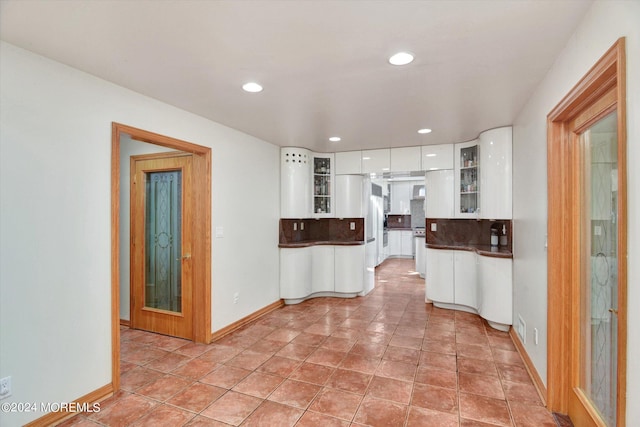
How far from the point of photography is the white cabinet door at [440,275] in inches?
183

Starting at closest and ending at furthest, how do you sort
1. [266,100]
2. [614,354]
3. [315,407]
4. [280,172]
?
[614,354], [315,407], [266,100], [280,172]

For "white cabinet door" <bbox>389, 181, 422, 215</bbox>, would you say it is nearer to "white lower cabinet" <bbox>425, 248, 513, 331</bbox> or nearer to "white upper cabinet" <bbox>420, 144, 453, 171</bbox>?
"white upper cabinet" <bbox>420, 144, 453, 171</bbox>

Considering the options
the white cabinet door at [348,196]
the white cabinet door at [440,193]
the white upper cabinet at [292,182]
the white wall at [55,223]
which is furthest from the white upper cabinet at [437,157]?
the white wall at [55,223]

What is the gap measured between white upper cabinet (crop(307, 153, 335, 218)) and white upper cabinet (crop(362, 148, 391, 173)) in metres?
0.56

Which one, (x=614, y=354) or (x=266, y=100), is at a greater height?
(x=266, y=100)

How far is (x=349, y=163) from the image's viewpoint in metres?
5.30

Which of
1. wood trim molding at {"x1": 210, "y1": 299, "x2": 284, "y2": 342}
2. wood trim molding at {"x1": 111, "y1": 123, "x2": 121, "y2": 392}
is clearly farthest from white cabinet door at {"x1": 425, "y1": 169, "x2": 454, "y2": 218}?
wood trim molding at {"x1": 111, "y1": 123, "x2": 121, "y2": 392}

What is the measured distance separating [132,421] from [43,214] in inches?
58.1

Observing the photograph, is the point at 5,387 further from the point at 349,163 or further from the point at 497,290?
the point at 349,163

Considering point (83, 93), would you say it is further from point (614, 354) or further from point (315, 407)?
point (614, 354)

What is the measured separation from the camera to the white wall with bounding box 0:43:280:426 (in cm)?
194

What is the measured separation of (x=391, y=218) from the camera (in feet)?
32.8

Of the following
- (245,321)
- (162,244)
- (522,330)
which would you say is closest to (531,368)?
(522,330)

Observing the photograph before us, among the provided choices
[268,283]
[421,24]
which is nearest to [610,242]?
[421,24]
